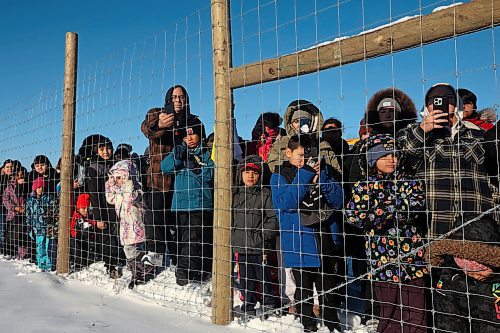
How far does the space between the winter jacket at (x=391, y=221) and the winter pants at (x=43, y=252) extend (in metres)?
4.54

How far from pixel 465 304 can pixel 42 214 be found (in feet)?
17.7

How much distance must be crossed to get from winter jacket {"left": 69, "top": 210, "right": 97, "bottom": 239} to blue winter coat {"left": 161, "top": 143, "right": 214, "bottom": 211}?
1.64m

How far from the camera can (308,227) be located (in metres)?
3.22

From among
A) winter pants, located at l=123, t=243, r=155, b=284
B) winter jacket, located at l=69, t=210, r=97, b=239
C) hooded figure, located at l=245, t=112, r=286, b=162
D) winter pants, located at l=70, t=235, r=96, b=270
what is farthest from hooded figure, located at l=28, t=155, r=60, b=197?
hooded figure, located at l=245, t=112, r=286, b=162

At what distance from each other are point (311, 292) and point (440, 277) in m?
1.00

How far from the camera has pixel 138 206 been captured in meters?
4.84

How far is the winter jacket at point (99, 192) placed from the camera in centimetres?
514

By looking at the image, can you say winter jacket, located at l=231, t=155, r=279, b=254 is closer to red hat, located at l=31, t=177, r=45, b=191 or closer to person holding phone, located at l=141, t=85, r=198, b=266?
person holding phone, located at l=141, t=85, r=198, b=266

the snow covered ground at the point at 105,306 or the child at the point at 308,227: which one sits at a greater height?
the child at the point at 308,227

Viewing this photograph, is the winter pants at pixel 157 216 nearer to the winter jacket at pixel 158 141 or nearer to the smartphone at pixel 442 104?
the winter jacket at pixel 158 141

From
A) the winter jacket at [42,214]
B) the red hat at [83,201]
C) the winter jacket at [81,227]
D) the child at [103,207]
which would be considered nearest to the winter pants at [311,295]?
the child at [103,207]

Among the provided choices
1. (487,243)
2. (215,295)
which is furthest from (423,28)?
(215,295)

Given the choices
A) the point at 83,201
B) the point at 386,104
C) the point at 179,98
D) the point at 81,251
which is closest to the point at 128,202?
the point at 81,251

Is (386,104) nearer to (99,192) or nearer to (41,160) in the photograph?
(99,192)
